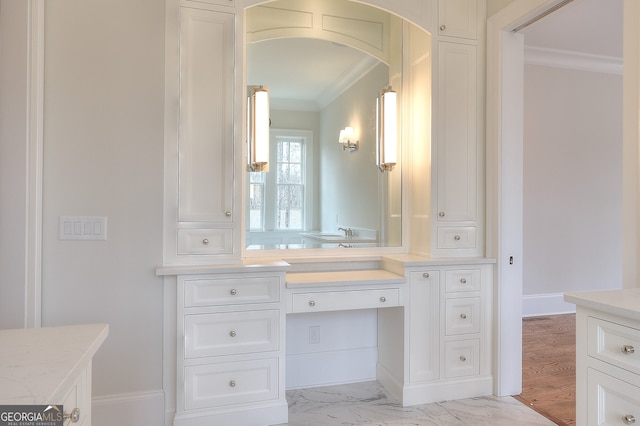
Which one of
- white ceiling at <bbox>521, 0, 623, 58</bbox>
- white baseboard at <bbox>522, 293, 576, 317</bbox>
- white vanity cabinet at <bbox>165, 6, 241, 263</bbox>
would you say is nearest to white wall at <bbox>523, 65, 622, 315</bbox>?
white baseboard at <bbox>522, 293, 576, 317</bbox>

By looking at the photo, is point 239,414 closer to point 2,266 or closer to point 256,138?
point 2,266

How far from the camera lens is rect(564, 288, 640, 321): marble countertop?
1.18 m

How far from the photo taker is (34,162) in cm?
189

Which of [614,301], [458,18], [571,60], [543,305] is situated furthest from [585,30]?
[614,301]

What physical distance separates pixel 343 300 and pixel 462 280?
817 mm

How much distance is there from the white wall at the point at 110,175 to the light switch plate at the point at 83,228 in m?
0.03

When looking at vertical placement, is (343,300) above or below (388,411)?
above

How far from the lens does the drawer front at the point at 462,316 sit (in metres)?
2.46

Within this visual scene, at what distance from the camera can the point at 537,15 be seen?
89.4 inches

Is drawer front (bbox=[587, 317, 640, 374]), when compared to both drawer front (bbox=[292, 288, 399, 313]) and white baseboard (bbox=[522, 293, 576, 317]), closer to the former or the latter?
drawer front (bbox=[292, 288, 399, 313])

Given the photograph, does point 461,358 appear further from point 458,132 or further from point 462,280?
point 458,132

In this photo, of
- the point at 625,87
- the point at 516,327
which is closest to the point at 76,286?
the point at 516,327

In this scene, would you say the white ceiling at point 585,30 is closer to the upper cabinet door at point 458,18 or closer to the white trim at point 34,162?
the upper cabinet door at point 458,18

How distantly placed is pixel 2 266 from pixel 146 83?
1.16 m
